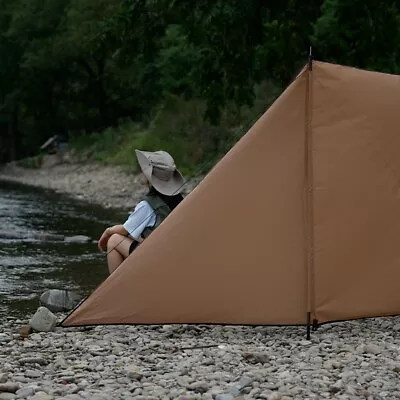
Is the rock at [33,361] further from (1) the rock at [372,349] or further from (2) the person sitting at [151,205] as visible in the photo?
(1) the rock at [372,349]

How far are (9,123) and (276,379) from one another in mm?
55658

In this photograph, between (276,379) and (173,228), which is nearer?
(276,379)

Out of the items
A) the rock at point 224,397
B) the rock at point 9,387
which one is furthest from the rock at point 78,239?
the rock at point 224,397

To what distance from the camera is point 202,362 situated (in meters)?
5.44

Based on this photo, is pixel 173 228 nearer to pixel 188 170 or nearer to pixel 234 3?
pixel 234 3

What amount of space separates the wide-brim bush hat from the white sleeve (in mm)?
185

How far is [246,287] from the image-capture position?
6.13 m

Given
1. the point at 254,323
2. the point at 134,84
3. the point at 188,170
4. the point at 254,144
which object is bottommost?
the point at 254,323

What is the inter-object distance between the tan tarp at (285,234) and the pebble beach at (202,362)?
0.20 meters

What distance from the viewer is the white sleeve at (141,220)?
23.6 ft

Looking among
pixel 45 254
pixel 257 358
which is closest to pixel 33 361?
pixel 257 358

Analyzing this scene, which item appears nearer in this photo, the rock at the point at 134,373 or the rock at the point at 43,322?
the rock at the point at 134,373

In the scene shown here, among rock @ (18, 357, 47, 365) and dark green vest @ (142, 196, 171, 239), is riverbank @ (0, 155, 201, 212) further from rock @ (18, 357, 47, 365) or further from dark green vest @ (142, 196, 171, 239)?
rock @ (18, 357, 47, 365)

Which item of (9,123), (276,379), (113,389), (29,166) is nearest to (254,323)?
(276,379)
